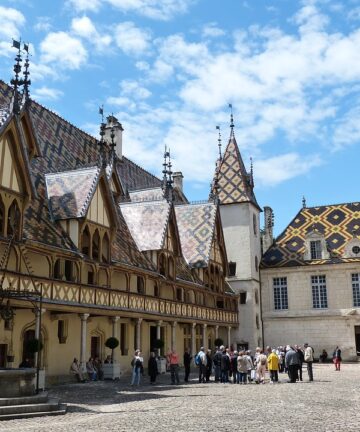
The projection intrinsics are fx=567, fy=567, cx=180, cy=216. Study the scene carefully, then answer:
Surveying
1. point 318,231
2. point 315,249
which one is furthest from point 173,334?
point 318,231

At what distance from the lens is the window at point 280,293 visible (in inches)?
1650

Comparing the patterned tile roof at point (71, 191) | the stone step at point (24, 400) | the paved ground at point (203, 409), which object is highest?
the patterned tile roof at point (71, 191)

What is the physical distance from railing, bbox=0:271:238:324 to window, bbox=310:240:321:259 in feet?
41.8

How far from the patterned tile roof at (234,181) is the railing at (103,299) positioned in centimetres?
1264

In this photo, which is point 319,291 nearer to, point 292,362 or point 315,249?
point 315,249

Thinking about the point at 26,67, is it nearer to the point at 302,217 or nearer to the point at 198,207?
the point at 198,207

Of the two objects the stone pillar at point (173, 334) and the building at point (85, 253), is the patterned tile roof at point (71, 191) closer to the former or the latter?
the building at point (85, 253)

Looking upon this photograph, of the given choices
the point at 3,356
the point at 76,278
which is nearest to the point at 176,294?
the point at 76,278

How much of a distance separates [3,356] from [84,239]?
17.9 ft

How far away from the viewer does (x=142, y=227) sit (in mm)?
28172

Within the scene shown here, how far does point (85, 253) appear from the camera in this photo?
2155 centimetres

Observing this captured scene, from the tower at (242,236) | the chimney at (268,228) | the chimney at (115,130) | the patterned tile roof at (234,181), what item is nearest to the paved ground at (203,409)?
the chimney at (115,130)

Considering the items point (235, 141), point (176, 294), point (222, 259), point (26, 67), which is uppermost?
point (235, 141)

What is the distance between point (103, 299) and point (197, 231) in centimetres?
1385
